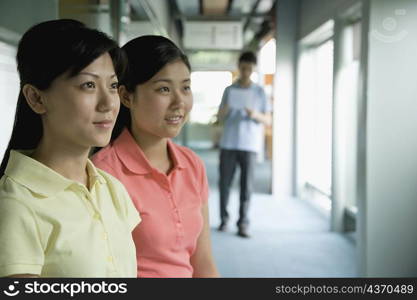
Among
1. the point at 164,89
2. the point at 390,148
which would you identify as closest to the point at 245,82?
the point at 390,148

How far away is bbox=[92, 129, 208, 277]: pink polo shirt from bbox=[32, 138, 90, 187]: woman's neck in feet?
0.80

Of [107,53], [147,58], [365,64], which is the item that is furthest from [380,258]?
[107,53]

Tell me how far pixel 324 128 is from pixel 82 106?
15.4 ft

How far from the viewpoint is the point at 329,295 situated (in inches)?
33.3

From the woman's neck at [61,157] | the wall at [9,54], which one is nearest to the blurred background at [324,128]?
the wall at [9,54]

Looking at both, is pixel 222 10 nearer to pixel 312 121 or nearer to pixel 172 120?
pixel 312 121

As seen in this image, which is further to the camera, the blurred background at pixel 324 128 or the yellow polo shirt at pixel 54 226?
the blurred background at pixel 324 128

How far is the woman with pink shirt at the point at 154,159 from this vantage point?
3.29 feet

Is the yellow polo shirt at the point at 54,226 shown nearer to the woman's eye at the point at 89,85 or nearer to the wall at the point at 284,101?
the woman's eye at the point at 89,85

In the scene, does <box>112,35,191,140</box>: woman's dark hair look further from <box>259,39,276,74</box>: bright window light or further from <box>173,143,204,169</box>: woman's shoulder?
<box>259,39,276,74</box>: bright window light

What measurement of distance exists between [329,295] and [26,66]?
63cm

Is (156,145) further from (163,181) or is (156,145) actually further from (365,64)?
(365,64)

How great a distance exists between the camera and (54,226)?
67 cm

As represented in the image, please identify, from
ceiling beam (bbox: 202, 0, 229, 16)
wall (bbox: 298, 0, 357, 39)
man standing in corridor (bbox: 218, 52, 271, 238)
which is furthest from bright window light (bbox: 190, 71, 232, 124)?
man standing in corridor (bbox: 218, 52, 271, 238)
